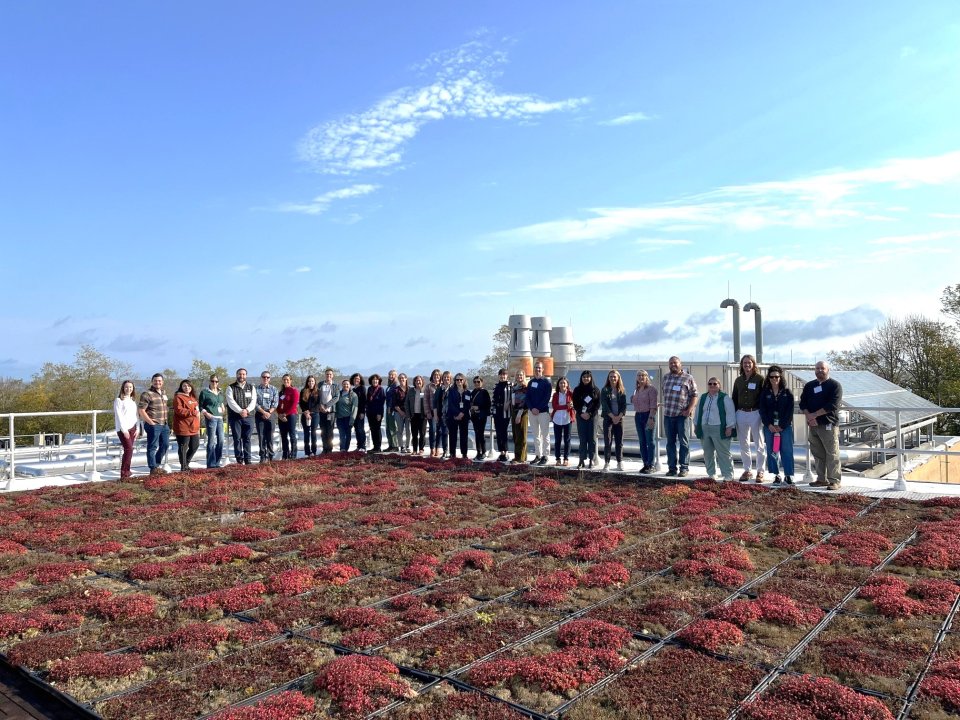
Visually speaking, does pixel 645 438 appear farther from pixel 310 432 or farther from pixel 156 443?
pixel 156 443

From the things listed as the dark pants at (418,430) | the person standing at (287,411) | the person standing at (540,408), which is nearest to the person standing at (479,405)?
the person standing at (540,408)

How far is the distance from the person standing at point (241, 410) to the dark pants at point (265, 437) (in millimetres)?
382

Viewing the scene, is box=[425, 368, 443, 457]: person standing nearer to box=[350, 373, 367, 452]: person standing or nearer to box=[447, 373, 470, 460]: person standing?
box=[447, 373, 470, 460]: person standing

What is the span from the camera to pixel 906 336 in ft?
135

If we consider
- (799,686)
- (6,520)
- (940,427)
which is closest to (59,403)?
(6,520)

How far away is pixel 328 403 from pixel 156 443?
3721 millimetres

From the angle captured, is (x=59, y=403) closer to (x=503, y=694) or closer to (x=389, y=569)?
(x=389, y=569)

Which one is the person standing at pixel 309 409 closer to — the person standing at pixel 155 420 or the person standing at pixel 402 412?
the person standing at pixel 402 412

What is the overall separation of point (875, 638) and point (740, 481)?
717 centimetres

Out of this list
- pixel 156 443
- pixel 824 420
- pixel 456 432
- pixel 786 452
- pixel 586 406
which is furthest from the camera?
pixel 456 432

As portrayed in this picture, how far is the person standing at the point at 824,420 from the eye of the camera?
37.6 ft

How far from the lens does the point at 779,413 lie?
1192 cm

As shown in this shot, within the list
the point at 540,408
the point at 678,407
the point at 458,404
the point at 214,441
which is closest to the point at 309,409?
the point at 214,441

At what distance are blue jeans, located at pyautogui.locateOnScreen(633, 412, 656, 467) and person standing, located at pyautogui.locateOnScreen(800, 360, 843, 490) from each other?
8.94 feet
